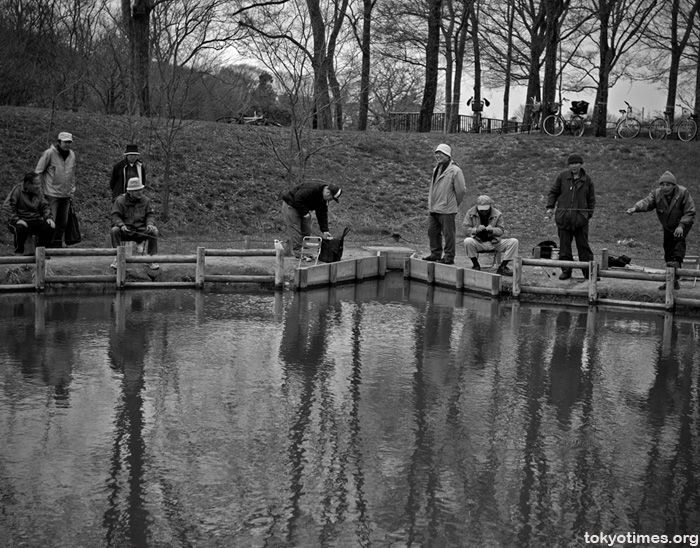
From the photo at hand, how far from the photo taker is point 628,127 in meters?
30.7

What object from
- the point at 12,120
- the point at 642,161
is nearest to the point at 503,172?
the point at 642,161

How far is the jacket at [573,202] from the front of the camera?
47.0 ft

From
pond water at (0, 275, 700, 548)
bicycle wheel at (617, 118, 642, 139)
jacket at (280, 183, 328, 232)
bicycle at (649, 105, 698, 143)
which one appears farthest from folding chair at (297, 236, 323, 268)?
bicycle at (649, 105, 698, 143)

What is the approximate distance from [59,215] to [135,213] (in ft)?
5.95

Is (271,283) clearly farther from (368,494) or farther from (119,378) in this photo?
(368,494)

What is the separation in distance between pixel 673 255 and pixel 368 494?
28.3 feet

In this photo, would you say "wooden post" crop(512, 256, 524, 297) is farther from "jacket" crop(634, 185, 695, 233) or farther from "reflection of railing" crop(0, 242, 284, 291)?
"reflection of railing" crop(0, 242, 284, 291)

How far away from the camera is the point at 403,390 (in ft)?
28.7

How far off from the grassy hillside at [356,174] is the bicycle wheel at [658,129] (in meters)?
1.02

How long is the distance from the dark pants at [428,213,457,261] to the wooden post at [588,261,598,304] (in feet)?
7.96

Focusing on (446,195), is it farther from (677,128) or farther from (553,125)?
(677,128)

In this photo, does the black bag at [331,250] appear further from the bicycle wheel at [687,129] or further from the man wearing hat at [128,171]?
the bicycle wheel at [687,129]

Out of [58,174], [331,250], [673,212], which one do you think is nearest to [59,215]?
[58,174]

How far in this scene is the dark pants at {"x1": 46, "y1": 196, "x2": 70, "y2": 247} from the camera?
51.1 feet
